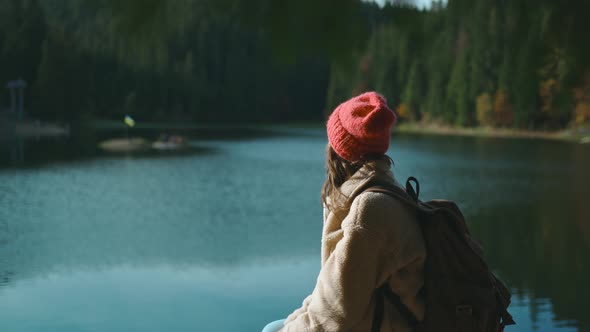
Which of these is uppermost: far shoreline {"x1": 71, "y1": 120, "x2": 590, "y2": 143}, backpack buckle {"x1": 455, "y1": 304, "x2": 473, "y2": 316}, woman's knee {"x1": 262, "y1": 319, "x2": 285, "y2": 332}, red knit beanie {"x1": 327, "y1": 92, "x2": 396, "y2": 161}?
red knit beanie {"x1": 327, "y1": 92, "x2": 396, "y2": 161}

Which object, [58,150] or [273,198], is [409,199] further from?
[58,150]

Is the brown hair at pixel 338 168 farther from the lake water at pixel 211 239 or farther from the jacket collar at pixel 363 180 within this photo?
the lake water at pixel 211 239

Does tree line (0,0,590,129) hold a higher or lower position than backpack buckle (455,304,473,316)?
higher

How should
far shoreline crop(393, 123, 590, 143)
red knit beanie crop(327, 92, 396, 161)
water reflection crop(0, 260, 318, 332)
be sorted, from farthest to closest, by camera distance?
far shoreline crop(393, 123, 590, 143) → water reflection crop(0, 260, 318, 332) → red knit beanie crop(327, 92, 396, 161)

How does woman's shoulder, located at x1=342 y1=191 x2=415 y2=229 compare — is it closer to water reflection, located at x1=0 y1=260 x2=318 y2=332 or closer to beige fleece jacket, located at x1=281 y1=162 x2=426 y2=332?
beige fleece jacket, located at x1=281 y1=162 x2=426 y2=332

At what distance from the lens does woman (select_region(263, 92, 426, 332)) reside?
1860 millimetres

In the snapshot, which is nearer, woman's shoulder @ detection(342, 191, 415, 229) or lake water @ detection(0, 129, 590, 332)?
woman's shoulder @ detection(342, 191, 415, 229)

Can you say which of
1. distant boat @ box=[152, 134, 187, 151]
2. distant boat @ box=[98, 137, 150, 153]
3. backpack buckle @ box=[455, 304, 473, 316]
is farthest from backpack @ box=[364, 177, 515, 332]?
distant boat @ box=[152, 134, 187, 151]

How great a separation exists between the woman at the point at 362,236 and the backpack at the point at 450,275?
0.03 m

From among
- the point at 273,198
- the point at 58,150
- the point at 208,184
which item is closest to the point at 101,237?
the point at 273,198

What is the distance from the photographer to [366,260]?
189cm

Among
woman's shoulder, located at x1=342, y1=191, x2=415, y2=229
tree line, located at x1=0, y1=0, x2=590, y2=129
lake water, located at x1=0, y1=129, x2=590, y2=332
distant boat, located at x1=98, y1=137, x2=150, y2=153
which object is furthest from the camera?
distant boat, located at x1=98, y1=137, x2=150, y2=153

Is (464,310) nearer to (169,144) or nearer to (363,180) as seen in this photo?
(363,180)

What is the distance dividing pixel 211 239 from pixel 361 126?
27.9ft
